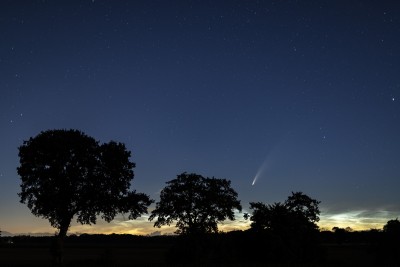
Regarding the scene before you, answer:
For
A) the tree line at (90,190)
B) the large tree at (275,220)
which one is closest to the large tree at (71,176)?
the tree line at (90,190)

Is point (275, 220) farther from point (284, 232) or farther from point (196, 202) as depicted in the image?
point (196, 202)

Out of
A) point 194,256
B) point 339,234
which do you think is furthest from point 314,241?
point 339,234

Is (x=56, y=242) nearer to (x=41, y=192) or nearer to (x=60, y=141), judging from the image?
(x=41, y=192)

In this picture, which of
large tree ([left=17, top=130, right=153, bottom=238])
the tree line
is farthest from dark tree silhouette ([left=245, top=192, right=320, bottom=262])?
large tree ([left=17, top=130, right=153, bottom=238])

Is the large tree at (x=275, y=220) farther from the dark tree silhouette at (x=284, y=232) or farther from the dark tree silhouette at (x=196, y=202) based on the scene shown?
the dark tree silhouette at (x=196, y=202)

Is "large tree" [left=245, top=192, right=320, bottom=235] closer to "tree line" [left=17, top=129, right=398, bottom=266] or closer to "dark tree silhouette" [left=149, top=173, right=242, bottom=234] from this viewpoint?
"tree line" [left=17, top=129, right=398, bottom=266]

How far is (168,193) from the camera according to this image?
64312 millimetres

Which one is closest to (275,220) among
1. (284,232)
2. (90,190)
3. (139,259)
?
(284,232)

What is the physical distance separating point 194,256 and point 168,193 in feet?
85.7

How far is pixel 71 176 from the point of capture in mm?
42594

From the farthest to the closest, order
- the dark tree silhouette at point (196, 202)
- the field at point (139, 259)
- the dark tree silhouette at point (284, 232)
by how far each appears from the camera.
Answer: the dark tree silhouette at point (196, 202) < the dark tree silhouette at point (284, 232) < the field at point (139, 259)

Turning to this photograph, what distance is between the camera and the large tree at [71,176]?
42.3 meters

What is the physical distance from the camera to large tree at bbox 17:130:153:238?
42312 millimetres

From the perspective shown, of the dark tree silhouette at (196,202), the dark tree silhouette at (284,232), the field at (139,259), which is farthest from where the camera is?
the dark tree silhouette at (196,202)
